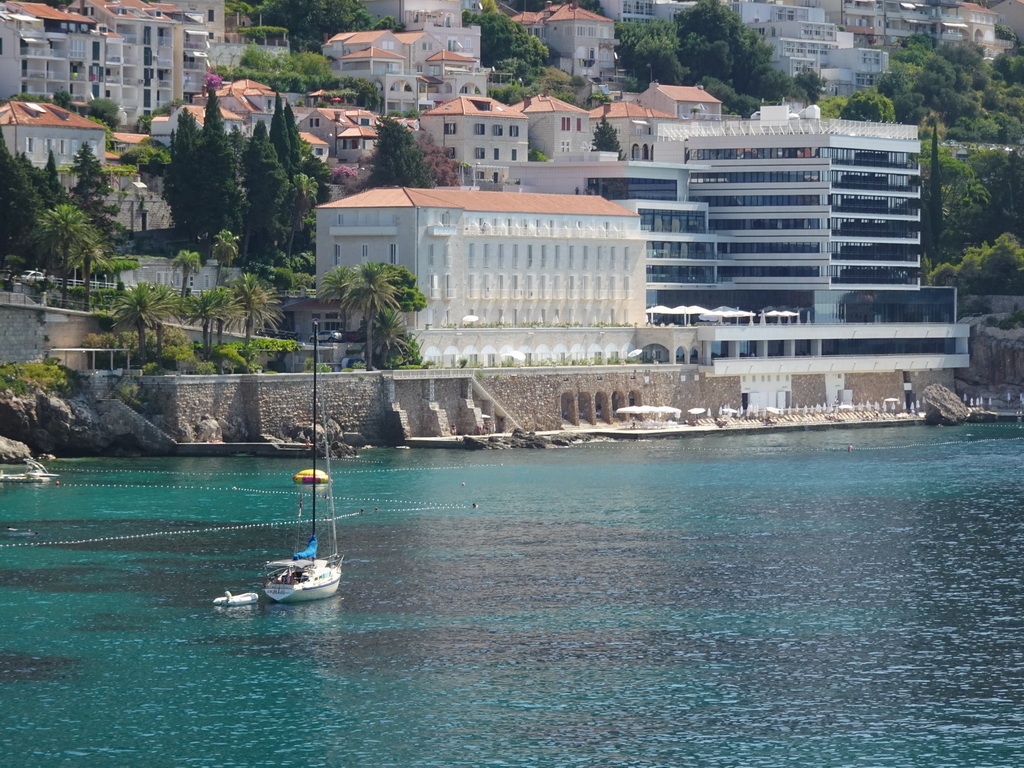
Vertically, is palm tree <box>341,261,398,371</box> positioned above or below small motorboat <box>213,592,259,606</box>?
above

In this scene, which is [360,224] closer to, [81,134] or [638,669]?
[81,134]

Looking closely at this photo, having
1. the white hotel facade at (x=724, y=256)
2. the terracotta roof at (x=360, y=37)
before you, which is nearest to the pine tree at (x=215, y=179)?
the white hotel facade at (x=724, y=256)

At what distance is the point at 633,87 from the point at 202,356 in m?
93.1

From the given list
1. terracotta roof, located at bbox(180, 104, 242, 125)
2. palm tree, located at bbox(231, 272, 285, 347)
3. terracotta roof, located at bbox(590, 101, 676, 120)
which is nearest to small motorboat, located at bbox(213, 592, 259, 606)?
palm tree, located at bbox(231, 272, 285, 347)

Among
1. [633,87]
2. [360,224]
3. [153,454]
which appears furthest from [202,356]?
[633,87]

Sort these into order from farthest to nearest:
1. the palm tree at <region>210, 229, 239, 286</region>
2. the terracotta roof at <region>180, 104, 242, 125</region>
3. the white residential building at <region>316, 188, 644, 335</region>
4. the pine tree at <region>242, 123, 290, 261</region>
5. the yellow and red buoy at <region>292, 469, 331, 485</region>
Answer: the terracotta roof at <region>180, 104, 242, 125</region> → the pine tree at <region>242, 123, 290, 261</region> → the white residential building at <region>316, 188, 644, 335</region> → the palm tree at <region>210, 229, 239, 286</region> → the yellow and red buoy at <region>292, 469, 331, 485</region>

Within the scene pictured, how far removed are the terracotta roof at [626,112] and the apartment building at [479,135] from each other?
12.6 metres

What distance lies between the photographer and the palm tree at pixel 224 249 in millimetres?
119188

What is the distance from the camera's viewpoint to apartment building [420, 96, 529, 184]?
15575 centimetres

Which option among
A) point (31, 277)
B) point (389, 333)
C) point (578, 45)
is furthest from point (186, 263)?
point (578, 45)

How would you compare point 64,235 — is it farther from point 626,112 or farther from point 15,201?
point 626,112

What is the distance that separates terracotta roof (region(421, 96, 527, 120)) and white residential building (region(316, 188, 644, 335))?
2144 cm

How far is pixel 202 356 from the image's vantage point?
110 meters

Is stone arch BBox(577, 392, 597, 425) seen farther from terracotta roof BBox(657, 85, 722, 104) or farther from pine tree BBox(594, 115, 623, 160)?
terracotta roof BBox(657, 85, 722, 104)
